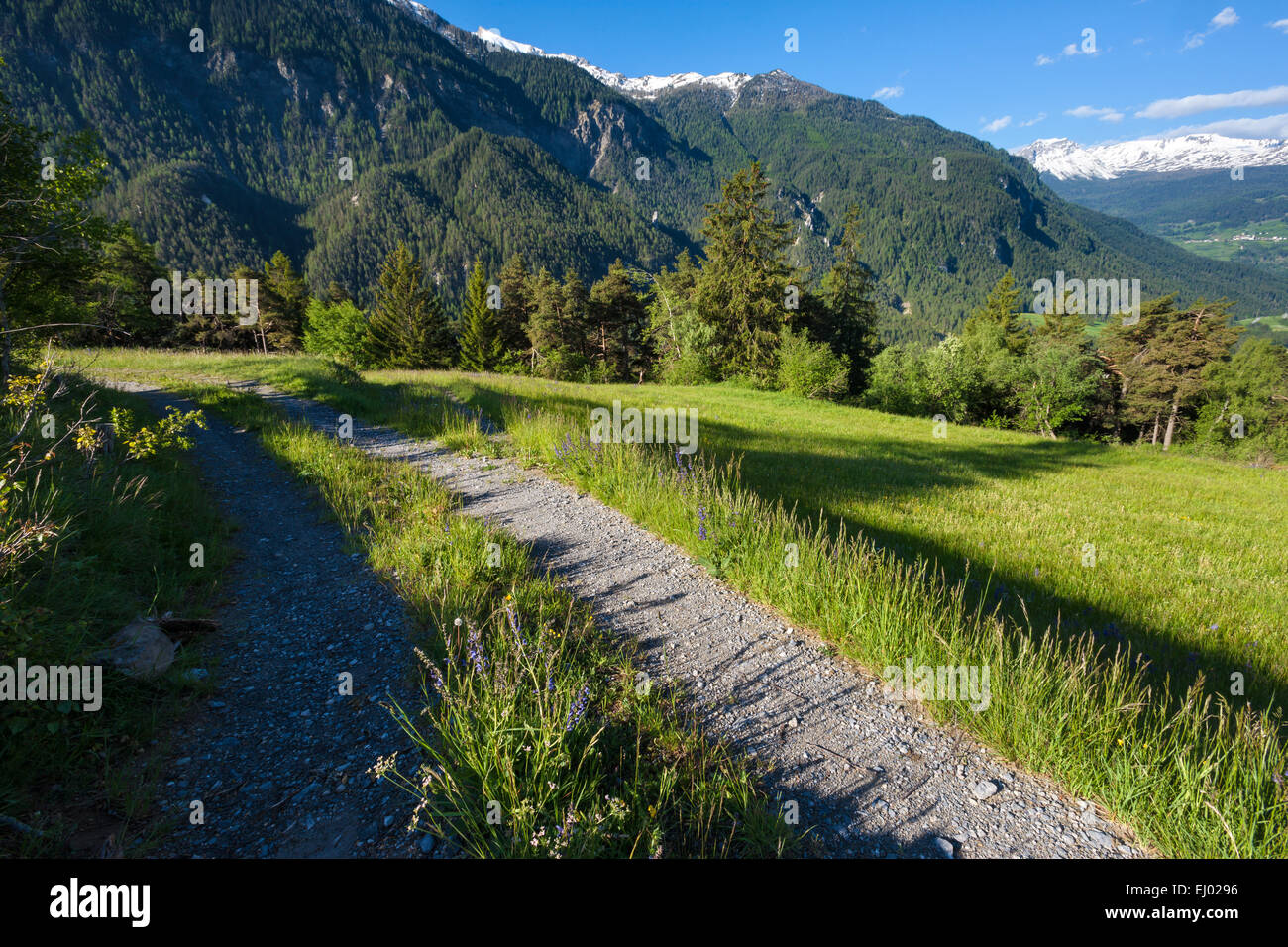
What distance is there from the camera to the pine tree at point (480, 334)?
5734cm

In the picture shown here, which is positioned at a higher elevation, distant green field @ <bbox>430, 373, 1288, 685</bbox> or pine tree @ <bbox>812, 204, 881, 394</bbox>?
pine tree @ <bbox>812, 204, 881, 394</bbox>

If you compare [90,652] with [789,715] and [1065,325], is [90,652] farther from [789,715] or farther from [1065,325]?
[1065,325]

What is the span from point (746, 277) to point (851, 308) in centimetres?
1514

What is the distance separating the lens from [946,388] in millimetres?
46719

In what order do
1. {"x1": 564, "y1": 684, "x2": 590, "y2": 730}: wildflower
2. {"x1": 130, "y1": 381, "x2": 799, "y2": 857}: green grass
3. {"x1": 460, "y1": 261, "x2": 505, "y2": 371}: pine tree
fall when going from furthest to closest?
{"x1": 460, "y1": 261, "x2": 505, "y2": 371}: pine tree
{"x1": 564, "y1": 684, "x2": 590, "y2": 730}: wildflower
{"x1": 130, "y1": 381, "x2": 799, "y2": 857}: green grass

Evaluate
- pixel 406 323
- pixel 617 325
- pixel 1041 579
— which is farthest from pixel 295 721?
pixel 406 323

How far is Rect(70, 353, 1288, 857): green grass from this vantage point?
2914 mm

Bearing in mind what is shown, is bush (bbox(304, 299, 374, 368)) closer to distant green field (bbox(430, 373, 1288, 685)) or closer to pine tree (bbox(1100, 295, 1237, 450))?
distant green field (bbox(430, 373, 1288, 685))

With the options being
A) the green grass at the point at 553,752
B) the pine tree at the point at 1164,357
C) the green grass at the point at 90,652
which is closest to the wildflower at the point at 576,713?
the green grass at the point at 553,752

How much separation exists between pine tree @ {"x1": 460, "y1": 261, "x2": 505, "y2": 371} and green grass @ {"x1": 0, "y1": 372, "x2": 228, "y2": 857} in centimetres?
5533

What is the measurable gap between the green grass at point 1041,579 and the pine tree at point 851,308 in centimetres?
3489

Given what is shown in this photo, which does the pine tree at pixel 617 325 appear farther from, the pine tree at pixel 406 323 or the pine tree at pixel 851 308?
the pine tree at pixel 851 308

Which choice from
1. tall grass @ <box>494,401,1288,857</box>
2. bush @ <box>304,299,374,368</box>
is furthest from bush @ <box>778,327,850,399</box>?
bush @ <box>304,299,374,368</box>
